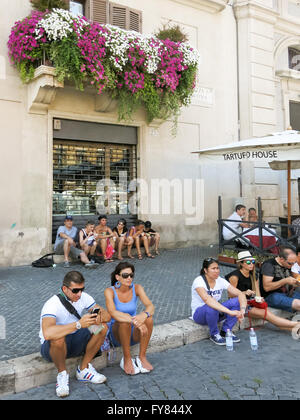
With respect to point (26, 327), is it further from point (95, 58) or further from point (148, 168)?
point (148, 168)

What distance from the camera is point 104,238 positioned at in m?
8.61

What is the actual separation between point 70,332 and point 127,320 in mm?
608

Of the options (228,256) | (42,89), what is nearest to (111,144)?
(42,89)

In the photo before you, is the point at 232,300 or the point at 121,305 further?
the point at 232,300

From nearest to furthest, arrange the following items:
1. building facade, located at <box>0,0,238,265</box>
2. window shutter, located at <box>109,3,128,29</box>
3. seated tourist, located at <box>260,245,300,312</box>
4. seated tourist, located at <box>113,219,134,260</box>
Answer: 1. seated tourist, located at <box>260,245,300,312</box>
2. building facade, located at <box>0,0,238,265</box>
3. seated tourist, located at <box>113,219,134,260</box>
4. window shutter, located at <box>109,3,128,29</box>

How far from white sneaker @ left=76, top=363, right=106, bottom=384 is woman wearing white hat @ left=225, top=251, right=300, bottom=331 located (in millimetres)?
2193

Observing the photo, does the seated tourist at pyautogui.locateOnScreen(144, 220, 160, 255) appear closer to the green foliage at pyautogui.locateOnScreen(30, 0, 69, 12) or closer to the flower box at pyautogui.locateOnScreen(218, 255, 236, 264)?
the flower box at pyautogui.locateOnScreen(218, 255, 236, 264)

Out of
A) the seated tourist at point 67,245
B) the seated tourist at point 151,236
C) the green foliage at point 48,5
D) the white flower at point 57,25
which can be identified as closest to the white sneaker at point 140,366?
the seated tourist at point 67,245

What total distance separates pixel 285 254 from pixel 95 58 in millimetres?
5665

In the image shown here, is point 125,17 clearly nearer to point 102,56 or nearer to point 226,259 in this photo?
point 102,56

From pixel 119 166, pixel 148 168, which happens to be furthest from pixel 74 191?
pixel 148 168

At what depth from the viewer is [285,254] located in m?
5.05

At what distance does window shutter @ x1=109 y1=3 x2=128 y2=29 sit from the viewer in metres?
9.51

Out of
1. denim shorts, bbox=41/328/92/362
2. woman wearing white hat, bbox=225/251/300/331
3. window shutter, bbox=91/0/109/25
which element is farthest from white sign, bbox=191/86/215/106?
denim shorts, bbox=41/328/92/362
